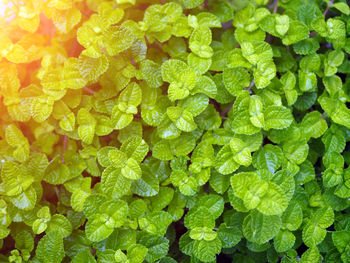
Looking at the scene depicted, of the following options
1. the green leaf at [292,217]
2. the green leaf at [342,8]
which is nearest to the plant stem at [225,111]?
the green leaf at [292,217]

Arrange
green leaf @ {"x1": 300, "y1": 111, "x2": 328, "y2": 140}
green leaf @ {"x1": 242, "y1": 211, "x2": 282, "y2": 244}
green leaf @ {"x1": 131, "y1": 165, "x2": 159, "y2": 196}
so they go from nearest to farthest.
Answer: green leaf @ {"x1": 242, "y1": 211, "x2": 282, "y2": 244} → green leaf @ {"x1": 131, "y1": 165, "x2": 159, "y2": 196} → green leaf @ {"x1": 300, "y1": 111, "x2": 328, "y2": 140}

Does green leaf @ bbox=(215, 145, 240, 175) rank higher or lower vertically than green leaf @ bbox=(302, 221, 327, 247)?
higher

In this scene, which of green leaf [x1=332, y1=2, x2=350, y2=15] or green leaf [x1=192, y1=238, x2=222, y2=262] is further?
green leaf [x1=332, y1=2, x2=350, y2=15]

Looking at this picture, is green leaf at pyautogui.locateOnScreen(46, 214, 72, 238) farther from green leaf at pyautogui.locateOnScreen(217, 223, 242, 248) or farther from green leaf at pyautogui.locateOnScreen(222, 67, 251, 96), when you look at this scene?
green leaf at pyautogui.locateOnScreen(222, 67, 251, 96)

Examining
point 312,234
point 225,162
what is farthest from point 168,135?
point 312,234

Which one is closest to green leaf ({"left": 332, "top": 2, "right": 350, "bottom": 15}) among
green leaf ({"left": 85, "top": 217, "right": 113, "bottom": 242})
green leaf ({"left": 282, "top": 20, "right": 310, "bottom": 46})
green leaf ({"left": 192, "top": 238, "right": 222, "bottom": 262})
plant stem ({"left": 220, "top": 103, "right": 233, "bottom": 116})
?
green leaf ({"left": 282, "top": 20, "right": 310, "bottom": 46})

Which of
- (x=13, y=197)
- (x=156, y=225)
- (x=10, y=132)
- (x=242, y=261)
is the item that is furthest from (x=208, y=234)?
(x=10, y=132)

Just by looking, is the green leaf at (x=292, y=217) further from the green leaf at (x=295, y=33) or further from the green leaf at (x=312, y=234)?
the green leaf at (x=295, y=33)

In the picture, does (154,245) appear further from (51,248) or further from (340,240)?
(340,240)
